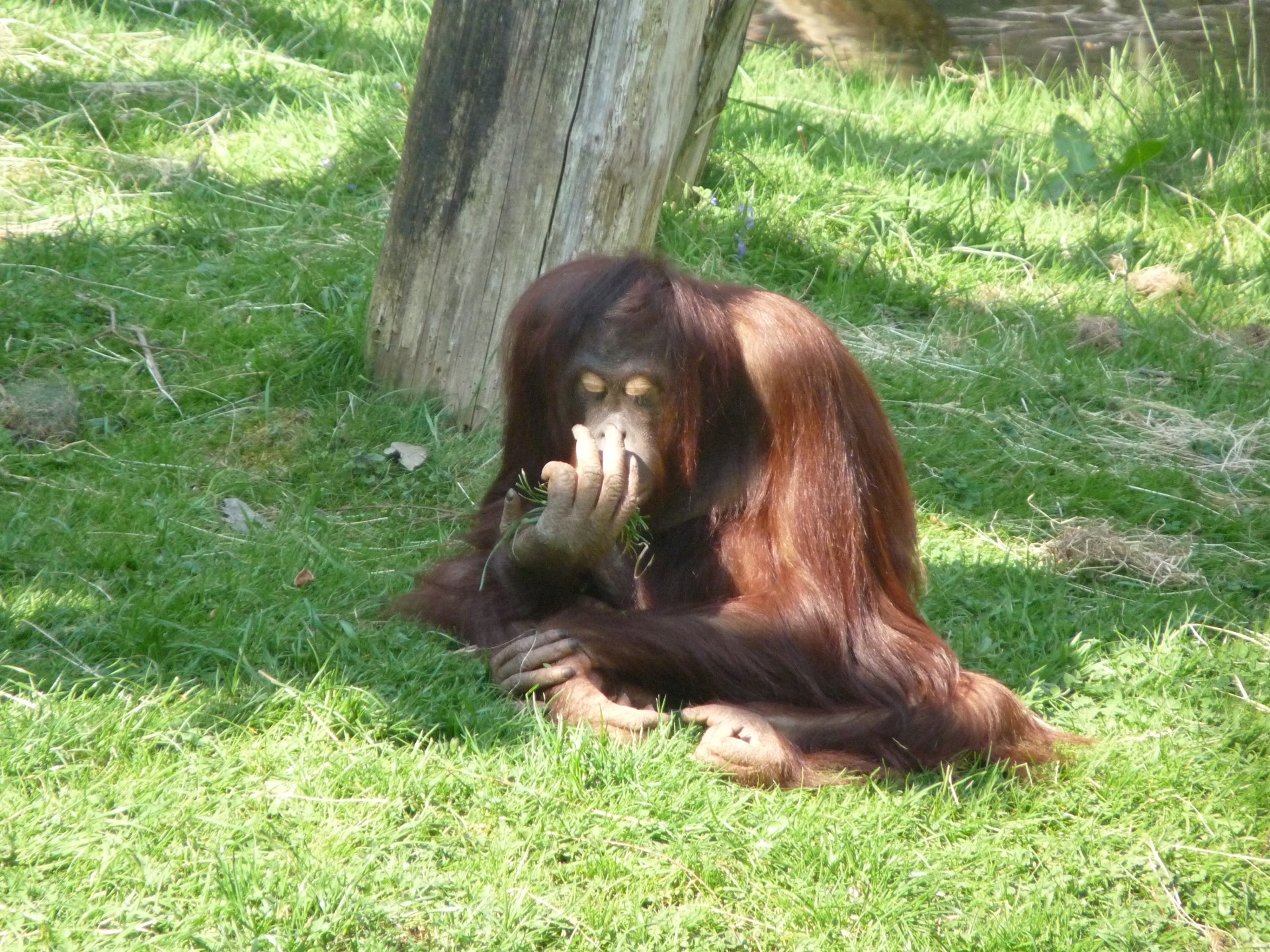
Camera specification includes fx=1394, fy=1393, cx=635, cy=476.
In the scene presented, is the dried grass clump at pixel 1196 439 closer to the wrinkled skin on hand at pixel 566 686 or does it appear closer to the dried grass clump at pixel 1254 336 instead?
the dried grass clump at pixel 1254 336

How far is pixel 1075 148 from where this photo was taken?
6.50m

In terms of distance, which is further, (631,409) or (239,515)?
(239,515)

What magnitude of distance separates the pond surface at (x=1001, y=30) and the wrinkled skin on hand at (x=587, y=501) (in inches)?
228

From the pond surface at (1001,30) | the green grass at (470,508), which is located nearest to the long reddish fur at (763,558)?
the green grass at (470,508)

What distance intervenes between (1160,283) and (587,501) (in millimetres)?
3726

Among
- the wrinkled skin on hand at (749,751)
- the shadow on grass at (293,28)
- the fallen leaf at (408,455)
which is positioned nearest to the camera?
the wrinkled skin on hand at (749,751)

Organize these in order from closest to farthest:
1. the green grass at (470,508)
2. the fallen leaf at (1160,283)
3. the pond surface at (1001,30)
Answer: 1. the green grass at (470,508)
2. the fallen leaf at (1160,283)
3. the pond surface at (1001,30)

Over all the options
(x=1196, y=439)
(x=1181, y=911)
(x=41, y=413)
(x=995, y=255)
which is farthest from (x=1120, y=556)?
(x=41, y=413)

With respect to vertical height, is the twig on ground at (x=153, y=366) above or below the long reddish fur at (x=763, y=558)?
below

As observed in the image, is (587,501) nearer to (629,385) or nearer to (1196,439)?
(629,385)

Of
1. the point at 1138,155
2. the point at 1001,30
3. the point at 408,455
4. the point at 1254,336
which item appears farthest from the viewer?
the point at 1001,30

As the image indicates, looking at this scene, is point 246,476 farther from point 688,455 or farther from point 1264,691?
point 1264,691

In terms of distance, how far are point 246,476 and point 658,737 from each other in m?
1.77

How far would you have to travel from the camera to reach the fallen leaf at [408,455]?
4211 mm
